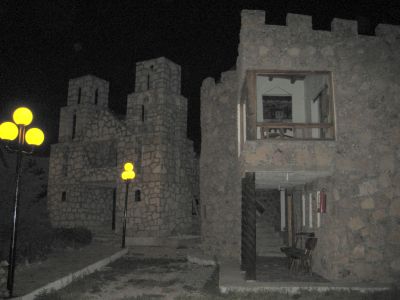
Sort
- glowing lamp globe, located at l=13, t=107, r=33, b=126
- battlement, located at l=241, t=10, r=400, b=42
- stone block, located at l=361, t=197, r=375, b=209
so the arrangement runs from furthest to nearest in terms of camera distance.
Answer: battlement, located at l=241, t=10, r=400, b=42 → stone block, located at l=361, t=197, r=375, b=209 → glowing lamp globe, located at l=13, t=107, r=33, b=126

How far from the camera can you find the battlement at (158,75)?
1839 cm

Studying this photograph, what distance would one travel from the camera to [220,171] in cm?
1283

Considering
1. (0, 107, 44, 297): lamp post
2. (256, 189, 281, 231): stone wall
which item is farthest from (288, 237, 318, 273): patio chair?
(0, 107, 44, 297): lamp post

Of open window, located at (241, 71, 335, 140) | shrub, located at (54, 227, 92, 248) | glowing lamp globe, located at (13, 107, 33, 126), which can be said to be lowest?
shrub, located at (54, 227, 92, 248)

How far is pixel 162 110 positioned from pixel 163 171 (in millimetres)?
2935

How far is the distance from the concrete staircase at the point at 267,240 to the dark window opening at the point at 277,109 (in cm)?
405

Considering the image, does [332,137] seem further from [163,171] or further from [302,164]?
[163,171]

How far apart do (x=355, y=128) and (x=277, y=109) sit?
5157mm

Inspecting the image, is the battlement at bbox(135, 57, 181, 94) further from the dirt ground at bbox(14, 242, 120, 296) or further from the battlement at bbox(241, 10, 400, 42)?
the battlement at bbox(241, 10, 400, 42)

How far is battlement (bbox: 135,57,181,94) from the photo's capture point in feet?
60.3

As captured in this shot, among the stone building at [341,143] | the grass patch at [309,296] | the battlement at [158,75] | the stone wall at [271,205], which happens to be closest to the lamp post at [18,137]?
the grass patch at [309,296]

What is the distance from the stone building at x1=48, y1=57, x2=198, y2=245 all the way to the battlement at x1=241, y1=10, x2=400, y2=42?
9.90 metres

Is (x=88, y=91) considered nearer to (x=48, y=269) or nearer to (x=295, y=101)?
(x=295, y=101)

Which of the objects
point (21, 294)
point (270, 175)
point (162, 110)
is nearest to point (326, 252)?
point (270, 175)
